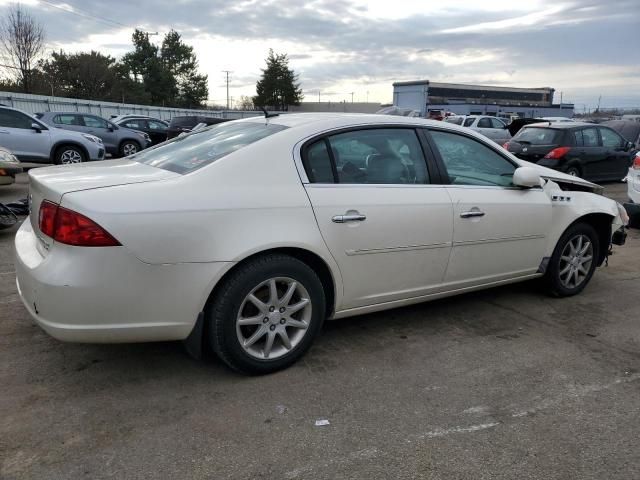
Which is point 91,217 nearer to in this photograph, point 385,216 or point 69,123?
point 385,216

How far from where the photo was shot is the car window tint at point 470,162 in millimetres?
3990

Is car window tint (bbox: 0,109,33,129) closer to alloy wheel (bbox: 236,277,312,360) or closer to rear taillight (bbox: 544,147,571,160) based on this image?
alloy wheel (bbox: 236,277,312,360)

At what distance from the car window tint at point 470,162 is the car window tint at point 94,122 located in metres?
15.6

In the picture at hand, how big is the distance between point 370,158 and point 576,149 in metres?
10.1

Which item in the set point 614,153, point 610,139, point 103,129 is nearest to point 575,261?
point 614,153

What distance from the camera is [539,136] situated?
488 inches

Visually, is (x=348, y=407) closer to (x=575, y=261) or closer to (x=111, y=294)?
(x=111, y=294)

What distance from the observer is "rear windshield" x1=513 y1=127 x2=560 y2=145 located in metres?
12.1

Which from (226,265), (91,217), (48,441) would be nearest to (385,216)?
(226,265)

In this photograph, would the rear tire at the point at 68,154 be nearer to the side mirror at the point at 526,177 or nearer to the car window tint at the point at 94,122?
the car window tint at the point at 94,122

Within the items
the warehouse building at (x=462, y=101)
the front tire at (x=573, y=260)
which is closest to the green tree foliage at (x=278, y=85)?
the warehouse building at (x=462, y=101)

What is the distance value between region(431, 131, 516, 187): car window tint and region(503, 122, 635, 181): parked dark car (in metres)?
8.39

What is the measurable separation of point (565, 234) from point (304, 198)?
2626 mm

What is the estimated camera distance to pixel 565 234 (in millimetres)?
4648
